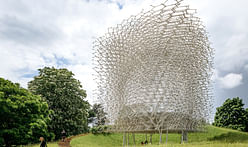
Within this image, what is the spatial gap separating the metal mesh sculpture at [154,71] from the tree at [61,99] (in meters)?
9.88

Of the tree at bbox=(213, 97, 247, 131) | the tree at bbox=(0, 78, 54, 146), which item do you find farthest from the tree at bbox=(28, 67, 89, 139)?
the tree at bbox=(213, 97, 247, 131)

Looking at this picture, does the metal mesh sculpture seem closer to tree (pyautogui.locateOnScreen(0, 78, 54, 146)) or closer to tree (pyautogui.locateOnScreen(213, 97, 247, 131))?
tree (pyautogui.locateOnScreen(0, 78, 54, 146))

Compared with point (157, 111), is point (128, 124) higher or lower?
lower

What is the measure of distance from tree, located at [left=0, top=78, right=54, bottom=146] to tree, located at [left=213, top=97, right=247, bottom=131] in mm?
35399

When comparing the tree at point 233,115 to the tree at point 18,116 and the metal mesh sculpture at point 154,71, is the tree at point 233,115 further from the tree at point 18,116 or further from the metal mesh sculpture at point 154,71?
the tree at point 18,116

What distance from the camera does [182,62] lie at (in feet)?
72.3

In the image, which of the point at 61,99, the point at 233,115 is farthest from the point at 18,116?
the point at 233,115

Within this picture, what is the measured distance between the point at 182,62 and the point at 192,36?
105 inches

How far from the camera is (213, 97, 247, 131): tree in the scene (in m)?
42.2

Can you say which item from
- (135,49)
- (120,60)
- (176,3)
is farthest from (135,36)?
(176,3)

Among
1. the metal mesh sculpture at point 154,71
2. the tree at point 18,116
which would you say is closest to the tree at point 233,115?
the metal mesh sculpture at point 154,71

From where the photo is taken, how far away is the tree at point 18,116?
1953 cm

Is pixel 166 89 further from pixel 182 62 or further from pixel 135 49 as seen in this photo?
pixel 135 49

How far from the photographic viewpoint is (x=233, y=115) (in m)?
43.9
